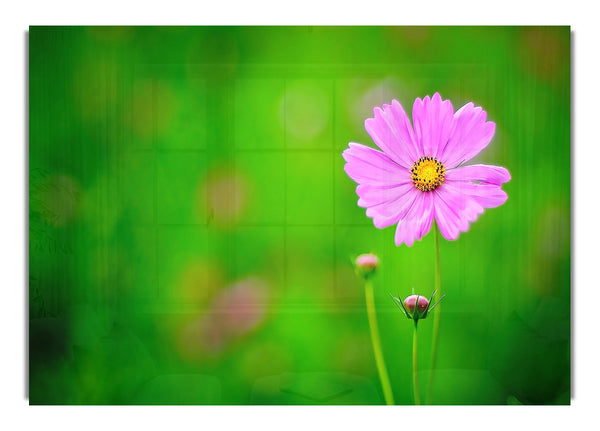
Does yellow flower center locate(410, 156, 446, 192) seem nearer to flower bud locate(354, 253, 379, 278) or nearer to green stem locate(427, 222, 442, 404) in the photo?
green stem locate(427, 222, 442, 404)

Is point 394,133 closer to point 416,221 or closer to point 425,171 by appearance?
point 425,171

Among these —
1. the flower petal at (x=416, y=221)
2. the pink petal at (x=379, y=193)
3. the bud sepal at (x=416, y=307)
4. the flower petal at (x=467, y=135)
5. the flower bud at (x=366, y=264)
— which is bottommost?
the bud sepal at (x=416, y=307)

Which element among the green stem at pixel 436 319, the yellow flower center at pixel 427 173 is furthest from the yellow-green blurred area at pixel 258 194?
the yellow flower center at pixel 427 173

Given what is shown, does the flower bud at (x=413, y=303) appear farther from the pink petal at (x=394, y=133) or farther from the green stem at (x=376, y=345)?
the pink petal at (x=394, y=133)

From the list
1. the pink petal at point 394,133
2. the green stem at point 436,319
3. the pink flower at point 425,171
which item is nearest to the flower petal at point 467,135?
the pink flower at point 425,171

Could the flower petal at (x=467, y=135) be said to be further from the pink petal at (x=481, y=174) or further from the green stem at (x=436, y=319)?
the green stem at (x=436, y=319)

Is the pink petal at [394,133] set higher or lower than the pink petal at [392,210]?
higher

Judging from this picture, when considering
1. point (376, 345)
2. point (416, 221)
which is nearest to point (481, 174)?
point (416, 221)
